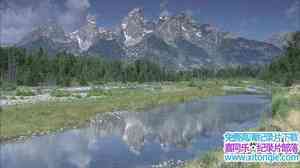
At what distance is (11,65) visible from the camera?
144 meters

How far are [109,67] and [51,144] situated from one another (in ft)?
526

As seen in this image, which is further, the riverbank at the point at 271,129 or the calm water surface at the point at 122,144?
the calm water surface at the point at 122,144

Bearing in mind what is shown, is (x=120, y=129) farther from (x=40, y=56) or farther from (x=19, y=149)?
(x=40, y=56)

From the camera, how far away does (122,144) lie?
32.1 metres

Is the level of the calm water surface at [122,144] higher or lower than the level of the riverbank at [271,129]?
lower

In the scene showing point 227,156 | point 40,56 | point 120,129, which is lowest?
point 120,129

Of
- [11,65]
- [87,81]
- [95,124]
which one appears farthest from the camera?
[87,81]

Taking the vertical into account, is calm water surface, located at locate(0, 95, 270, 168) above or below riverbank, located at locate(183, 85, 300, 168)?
below

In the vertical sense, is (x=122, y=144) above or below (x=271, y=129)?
below

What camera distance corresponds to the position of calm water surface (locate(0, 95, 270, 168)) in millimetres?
25359

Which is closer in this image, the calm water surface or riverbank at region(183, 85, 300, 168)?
riverbank at region(183, 85, 300, 168)

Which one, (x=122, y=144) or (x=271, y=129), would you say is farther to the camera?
(x=122, y=144)

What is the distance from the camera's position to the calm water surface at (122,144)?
2536cm

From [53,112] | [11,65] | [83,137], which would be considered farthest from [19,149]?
[11,65]
